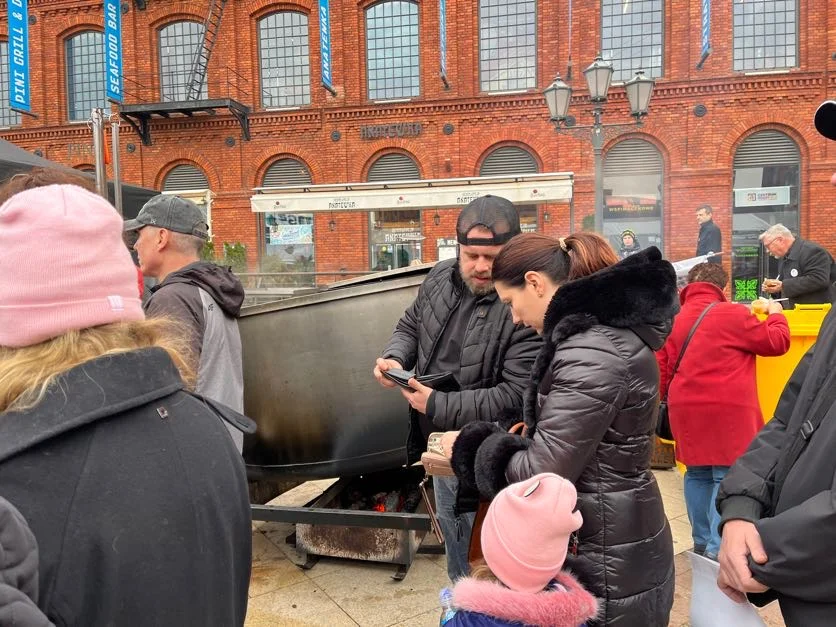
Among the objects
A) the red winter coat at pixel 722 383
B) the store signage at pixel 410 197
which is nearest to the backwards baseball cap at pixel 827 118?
the red winter coat at pixel 722 383

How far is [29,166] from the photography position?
15.9 ft

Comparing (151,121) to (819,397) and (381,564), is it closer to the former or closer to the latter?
(381,564)

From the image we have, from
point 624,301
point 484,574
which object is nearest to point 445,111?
point 624,301

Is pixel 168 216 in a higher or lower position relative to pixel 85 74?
lower

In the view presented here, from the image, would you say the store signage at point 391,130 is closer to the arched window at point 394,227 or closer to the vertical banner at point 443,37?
the arched window at point 394,227

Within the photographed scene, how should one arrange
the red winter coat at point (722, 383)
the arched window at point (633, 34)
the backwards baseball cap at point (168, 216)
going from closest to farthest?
the backwards baseball cap at point (168, 216)
the red winter coat at point (722, 383)
the arched window at point (633, 34)

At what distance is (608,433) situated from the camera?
1709 millimetres

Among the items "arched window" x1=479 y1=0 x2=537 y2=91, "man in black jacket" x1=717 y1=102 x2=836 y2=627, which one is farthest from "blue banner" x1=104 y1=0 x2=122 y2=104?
"man in black jacket" x1=717 y1=102 x2=836 y2=627

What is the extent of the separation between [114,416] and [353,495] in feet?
11.1

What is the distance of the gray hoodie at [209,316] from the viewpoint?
2.43 meters

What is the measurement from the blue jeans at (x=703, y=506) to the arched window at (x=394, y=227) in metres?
14.8

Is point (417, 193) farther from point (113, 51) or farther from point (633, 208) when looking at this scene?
point (113, 51)

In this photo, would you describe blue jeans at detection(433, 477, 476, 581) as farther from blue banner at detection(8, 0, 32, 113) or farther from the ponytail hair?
blue banner at detection(8, 0, 32, 113)

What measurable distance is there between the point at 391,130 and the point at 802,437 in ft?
58.6
